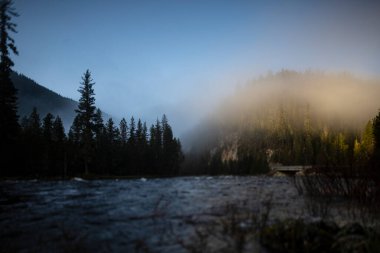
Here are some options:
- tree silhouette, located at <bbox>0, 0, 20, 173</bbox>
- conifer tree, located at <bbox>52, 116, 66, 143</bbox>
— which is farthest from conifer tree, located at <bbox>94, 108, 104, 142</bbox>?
tree silhouette, located at <bbox>0, 0, 20, 173</bbox>

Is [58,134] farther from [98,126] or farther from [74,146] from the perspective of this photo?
[98,126]

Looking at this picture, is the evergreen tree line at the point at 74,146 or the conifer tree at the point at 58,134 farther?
the conifer tree at the point at 58,134

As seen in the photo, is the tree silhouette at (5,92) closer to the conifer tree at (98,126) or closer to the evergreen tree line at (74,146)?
the evergreen tree line at (74,146)

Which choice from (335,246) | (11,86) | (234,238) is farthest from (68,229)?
(11,86)

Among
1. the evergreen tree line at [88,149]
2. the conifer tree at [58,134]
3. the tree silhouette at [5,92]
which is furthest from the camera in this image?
the conifer tree at [58,134]

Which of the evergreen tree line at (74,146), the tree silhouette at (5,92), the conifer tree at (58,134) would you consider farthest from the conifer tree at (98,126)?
the tree silhouette at (5,92)

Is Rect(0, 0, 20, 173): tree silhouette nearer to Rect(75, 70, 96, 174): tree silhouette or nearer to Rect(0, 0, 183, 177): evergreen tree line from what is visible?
Rect(0, 0, 183, 177): evergreen tree line

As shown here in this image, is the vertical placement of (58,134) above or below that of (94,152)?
above

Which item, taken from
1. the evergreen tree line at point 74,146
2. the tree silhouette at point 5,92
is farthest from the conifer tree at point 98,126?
the tree silhouette at point 5,92

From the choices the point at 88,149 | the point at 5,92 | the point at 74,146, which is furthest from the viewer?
the point at 74,146

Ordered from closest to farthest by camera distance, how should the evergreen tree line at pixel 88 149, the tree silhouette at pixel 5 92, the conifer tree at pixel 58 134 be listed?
the tree silhouette at pixel 5 92, the evergreen tree line at pixel 88 149, the conifer tree at pixel 58 134

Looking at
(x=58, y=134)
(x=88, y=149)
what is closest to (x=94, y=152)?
(x=88, y=149)

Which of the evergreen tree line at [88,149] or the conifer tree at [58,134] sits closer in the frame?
the evergreen tree line at [88,149]

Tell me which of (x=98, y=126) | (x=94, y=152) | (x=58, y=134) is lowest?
(x=94, y=152)
